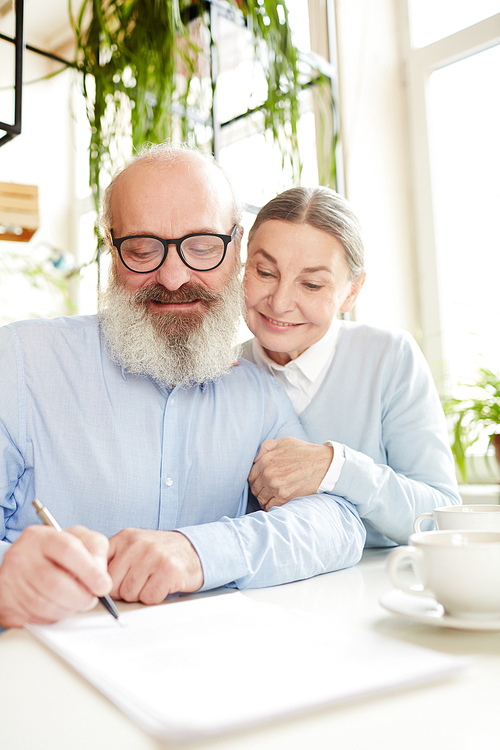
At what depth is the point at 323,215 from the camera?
1463 millimetres

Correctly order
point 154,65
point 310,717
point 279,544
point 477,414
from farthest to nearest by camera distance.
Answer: point 477,414, point 154,65, point 279,544, point 310,717

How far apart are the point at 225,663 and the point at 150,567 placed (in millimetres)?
273

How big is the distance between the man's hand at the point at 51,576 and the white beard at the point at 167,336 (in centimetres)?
63

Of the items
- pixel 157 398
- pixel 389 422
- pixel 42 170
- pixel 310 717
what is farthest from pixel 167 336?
pixel 42 170

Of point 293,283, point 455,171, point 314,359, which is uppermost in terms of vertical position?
point 455,171

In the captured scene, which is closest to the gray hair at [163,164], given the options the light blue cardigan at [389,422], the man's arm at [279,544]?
the light blue cardigan at [389,422]

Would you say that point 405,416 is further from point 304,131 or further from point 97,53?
point 304,131

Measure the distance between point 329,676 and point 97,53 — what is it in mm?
2000

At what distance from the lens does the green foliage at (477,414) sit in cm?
217

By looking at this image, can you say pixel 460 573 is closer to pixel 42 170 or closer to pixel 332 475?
pixel 332 475

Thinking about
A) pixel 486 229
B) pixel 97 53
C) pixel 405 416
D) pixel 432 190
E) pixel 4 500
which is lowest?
pixel 4 500

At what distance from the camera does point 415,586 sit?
76 cm

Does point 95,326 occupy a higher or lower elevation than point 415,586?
higher

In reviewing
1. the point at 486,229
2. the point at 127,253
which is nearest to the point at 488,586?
the point at 127,253
